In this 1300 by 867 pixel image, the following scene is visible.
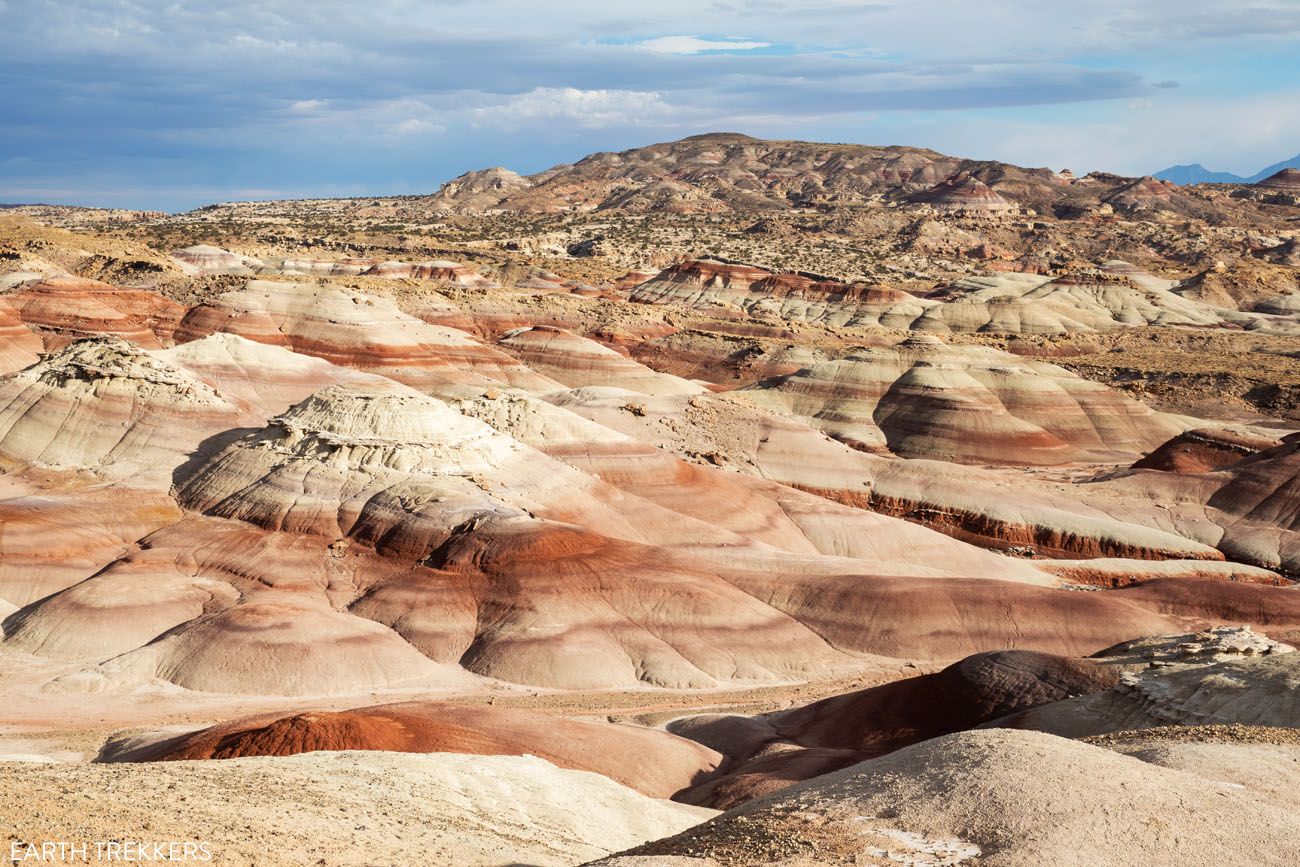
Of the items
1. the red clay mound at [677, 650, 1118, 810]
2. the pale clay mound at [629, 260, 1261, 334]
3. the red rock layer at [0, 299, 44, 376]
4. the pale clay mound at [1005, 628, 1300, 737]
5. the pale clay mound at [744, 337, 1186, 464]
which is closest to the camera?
the pale clay mound at [1005, 628, 1300, 737]

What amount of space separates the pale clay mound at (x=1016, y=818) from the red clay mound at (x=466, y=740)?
9.38 meters

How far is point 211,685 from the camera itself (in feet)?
107

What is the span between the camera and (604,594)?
126 feet

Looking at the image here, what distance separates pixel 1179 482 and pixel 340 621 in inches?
1840

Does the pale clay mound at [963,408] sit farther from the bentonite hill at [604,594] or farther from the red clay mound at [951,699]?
the red clay mound at [951,699]

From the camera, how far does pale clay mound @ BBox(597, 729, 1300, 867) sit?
13969 mm

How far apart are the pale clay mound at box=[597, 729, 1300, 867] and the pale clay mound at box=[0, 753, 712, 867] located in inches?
117

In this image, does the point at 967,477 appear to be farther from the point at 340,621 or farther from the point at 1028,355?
the point at 1028,355

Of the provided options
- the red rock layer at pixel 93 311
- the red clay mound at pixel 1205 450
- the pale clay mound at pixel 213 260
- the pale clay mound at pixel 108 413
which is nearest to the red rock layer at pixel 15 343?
the red rock layer at pixel 93 311

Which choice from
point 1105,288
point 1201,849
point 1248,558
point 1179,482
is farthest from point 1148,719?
point 1105,288

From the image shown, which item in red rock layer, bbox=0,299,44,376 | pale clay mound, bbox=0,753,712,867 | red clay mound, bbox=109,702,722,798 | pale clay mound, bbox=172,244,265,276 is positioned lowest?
red clay mound, bbox=109,702,722,798

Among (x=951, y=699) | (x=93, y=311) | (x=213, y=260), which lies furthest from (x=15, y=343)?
(x=213, y=260)

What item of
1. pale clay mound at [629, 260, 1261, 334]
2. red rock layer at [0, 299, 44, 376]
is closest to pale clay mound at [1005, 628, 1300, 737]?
red rock layer at [0, 299, 44, 376]

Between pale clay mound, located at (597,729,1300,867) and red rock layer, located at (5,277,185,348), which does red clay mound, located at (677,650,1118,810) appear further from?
red rock layer, located at (5,277,185,348)
